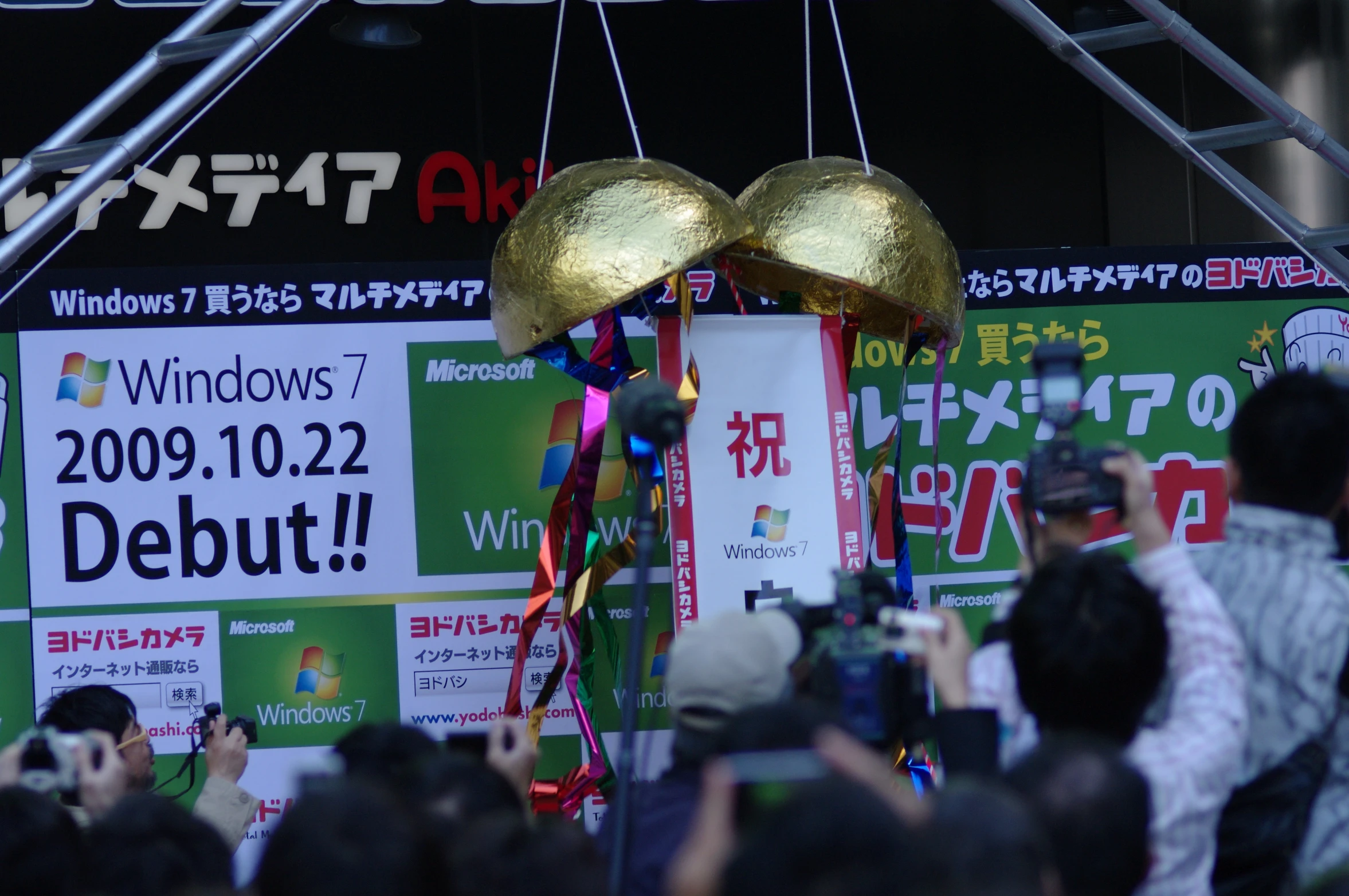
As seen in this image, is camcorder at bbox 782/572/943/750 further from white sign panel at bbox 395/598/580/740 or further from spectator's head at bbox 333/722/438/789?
white sign panel at bbox 395/598/580/740

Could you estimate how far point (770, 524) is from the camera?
3771mm

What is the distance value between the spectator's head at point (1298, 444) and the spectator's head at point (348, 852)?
4.12ft

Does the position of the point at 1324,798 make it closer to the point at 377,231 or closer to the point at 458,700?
the point at 458,700

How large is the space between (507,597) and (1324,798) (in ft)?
8.43

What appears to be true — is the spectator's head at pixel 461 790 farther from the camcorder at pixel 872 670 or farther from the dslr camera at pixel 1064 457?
the dslr camera at pixel 1064 457

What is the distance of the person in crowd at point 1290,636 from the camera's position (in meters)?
2.14

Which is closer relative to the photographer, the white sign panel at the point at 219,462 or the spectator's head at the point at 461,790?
the spectator's head at the point at 461,790

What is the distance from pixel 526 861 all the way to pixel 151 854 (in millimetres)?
499

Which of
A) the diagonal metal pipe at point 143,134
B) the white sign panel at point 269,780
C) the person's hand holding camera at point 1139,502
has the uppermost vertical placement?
the diagonal metal pipe at point 143,134

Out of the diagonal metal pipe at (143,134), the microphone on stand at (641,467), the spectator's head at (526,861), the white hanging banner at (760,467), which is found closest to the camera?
the spectator's head at (526,861)

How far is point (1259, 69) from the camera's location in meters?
5.94

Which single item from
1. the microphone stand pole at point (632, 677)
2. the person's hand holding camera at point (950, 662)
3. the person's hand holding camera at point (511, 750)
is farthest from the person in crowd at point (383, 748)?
the person's hand holding camera at point (950, 662)

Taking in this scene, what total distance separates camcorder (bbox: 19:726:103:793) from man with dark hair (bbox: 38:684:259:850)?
2.83ft

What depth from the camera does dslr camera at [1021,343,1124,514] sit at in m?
2.13
